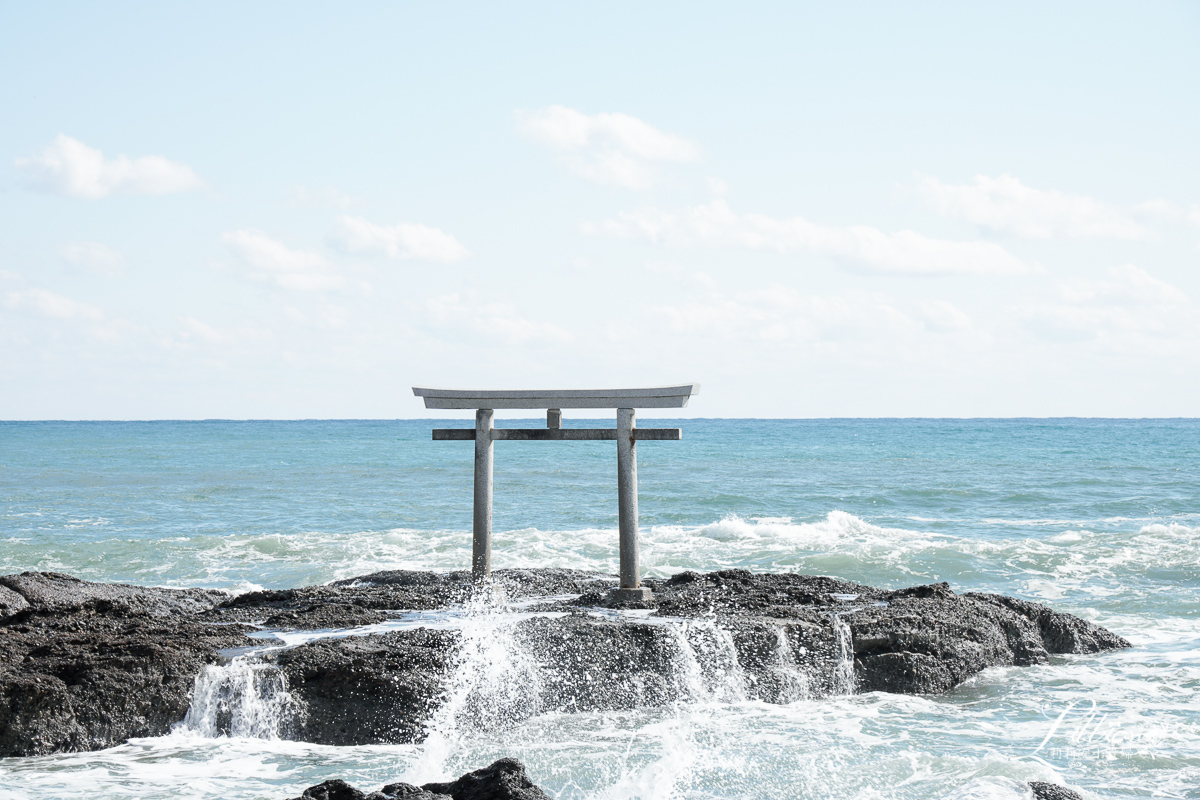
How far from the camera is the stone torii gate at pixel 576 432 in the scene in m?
10.5

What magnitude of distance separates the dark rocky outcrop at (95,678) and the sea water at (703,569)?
0.49ft

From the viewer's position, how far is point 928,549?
17922mm

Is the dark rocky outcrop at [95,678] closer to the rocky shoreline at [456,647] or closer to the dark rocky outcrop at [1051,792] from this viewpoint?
the rocky shoreline at [456,647]

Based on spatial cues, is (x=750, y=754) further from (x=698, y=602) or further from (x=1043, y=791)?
(x=698, y=602)

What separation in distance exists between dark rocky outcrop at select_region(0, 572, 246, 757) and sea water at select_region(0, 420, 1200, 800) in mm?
150

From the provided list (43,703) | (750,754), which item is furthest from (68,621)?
(750,754)

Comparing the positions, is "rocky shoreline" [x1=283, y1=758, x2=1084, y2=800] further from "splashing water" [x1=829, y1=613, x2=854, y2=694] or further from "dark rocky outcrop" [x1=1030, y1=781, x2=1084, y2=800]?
"splashing water" [x1=829, y1=613, x2=854, y2=694]

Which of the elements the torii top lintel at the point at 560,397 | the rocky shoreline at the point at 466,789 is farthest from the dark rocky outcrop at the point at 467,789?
the torii top lintel at the point at 560,397

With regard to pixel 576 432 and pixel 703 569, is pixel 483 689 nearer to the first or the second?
pixel 576 432

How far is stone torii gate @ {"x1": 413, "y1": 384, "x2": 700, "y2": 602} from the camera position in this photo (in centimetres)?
1053

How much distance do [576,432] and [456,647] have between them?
3393 mm

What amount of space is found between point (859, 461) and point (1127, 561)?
100 ft

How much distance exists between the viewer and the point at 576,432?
1115cm

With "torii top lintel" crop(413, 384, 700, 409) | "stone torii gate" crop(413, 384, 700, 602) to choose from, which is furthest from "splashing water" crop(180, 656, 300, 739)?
"torii top lintel" crop(413, 384, 700, 409)
